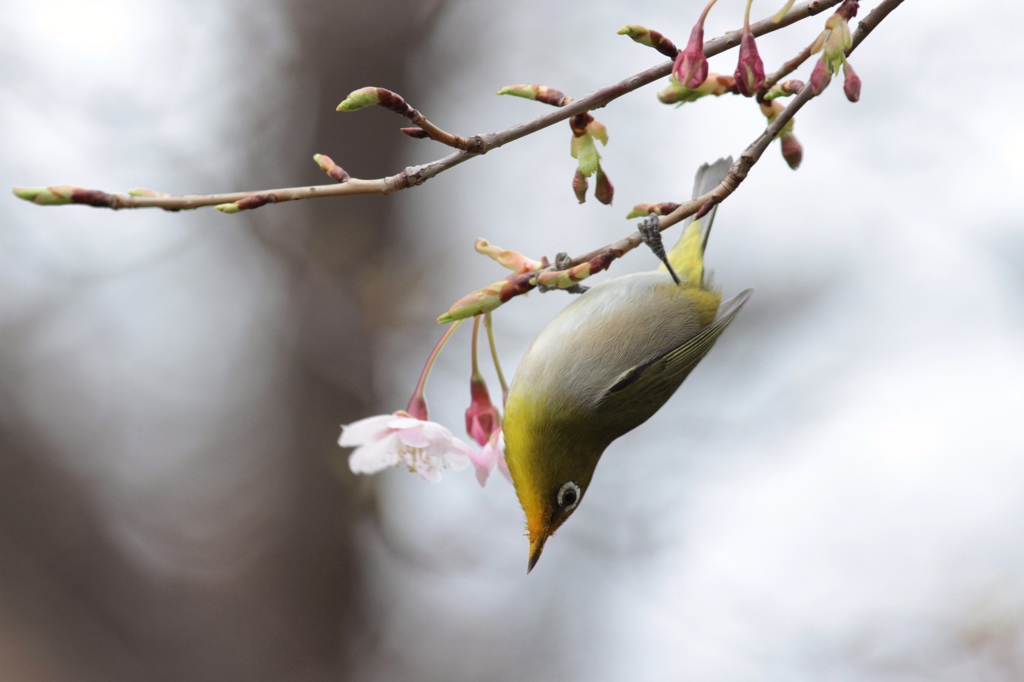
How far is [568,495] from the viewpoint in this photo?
207cm

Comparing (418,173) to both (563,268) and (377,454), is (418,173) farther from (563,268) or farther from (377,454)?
(377,454)

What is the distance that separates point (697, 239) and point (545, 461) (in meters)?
0.80

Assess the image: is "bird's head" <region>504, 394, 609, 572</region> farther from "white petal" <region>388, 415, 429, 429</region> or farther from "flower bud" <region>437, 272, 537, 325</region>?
"flower bud" <region>437, 272, 537, 325</region>

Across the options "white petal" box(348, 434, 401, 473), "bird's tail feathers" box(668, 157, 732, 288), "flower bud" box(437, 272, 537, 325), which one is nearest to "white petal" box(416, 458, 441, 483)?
"white petal" box(348, 434, 401, 473)

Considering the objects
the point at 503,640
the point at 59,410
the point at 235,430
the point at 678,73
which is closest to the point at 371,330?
the point at 235,430

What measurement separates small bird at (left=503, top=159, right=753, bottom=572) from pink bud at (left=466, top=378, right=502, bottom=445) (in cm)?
12

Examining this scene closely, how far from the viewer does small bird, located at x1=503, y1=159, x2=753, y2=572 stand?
204 cm

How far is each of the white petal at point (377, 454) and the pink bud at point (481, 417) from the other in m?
0.17

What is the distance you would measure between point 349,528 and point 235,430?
0.92 meters

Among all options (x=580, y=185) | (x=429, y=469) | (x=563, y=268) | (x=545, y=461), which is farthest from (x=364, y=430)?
(x=580, y=185)

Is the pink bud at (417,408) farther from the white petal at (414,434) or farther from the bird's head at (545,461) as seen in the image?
the bird's head at (545,461)

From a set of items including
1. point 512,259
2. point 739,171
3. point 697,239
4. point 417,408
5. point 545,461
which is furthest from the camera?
point 697,239

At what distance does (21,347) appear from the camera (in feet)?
18.4

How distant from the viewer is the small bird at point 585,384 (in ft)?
6.70
